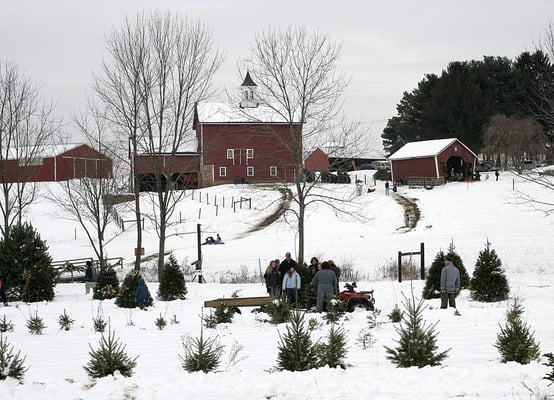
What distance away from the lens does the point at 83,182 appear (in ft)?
89.0

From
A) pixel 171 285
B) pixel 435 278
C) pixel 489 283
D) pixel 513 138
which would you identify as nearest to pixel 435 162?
pixel 513 138

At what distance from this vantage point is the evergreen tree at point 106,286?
65.6 feet

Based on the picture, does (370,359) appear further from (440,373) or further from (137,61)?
(137,61)

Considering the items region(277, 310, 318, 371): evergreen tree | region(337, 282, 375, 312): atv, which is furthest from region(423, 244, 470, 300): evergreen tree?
region(277, 310, 318, 371): evergreen tree

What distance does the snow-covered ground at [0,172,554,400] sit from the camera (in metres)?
8.14

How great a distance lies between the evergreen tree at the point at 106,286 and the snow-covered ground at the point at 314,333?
63 centimetres

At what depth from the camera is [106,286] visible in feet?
65.8

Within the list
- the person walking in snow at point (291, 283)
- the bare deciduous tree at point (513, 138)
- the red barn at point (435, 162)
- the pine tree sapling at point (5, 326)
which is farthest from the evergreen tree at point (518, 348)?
the bare deciduous tree at point (513, 138)

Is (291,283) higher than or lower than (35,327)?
higher

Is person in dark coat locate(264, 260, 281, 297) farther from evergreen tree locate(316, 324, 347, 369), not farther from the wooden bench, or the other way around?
evergreen tree locate(316, 324, 347, 369)

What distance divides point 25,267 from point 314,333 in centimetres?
1113

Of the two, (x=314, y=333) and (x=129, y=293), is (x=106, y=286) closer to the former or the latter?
(x=129, y=293)

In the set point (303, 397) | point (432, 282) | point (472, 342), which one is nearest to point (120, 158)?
point (432, 282)

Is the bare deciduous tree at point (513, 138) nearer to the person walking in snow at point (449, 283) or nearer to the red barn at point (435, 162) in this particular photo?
the red barn at point (435, 162)
